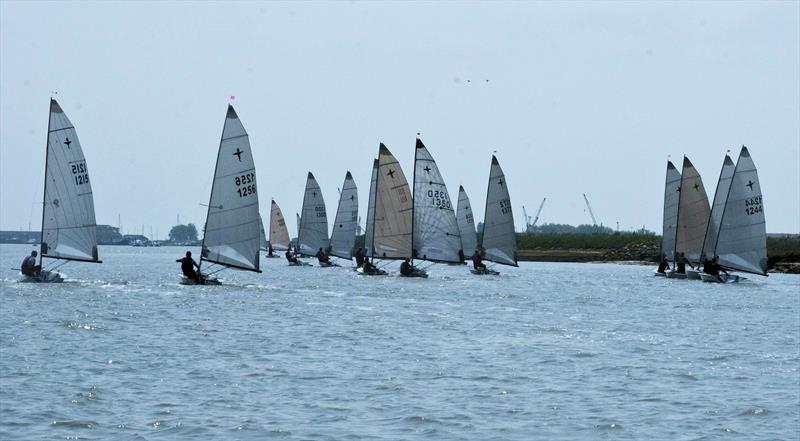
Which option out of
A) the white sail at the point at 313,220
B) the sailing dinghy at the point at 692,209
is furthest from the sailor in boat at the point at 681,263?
the white sail at the point at 313,220

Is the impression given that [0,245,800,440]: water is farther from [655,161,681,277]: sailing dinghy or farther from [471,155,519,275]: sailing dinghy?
[655,161,681,277]: sailing dinghy

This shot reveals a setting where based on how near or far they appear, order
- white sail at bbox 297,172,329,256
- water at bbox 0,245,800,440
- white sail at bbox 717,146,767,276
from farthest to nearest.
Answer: white sail at bbox 297,172,329,256 → white sail at bbox 717,146,767,276 → water at bbox 0,245,800,440

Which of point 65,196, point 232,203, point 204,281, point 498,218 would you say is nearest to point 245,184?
point 232,203

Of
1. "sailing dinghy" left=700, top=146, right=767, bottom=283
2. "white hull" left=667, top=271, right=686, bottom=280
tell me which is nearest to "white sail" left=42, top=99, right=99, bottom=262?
"sailing dinghy" left=700, top=146, right=767, bottom=283

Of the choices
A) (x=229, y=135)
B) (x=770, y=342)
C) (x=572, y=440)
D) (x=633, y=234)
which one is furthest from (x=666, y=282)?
(x=633, y=234)

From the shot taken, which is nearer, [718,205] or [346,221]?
[718,205]

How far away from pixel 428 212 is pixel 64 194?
21853 millimetres

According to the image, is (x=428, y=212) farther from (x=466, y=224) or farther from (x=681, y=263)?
(x=681, y=263)

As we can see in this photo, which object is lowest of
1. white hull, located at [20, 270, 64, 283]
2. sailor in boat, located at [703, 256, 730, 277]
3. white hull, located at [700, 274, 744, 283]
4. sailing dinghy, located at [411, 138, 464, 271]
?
white hull, located at [20, 270, 64, 283]

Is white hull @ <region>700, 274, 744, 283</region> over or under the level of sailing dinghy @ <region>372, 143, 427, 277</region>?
under

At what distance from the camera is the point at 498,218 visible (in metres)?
81.2

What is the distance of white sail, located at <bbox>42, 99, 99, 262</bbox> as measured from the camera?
55.7m

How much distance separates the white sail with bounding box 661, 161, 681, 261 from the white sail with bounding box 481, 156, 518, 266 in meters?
10.5

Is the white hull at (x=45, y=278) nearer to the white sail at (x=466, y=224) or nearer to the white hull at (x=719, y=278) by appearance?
the white sail at (x=466, y=224)
